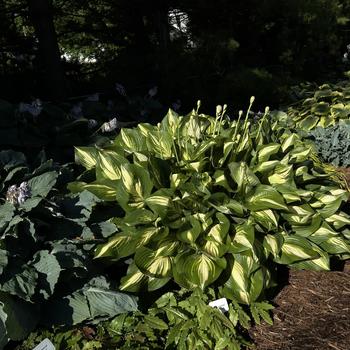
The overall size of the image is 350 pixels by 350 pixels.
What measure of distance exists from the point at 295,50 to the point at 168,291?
486cm

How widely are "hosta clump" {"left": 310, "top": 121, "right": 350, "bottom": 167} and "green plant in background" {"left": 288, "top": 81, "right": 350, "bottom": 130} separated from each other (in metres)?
0.35

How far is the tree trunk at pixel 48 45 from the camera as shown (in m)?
5.45

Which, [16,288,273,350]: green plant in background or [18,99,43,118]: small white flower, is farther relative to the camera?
[18,99,43,118]: small white flower

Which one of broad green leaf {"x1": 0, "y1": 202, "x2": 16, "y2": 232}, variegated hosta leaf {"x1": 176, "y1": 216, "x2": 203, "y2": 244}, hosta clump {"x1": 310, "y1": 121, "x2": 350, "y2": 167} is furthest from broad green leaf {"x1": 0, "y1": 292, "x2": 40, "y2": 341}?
hosta clump {"x1": 310, "y1": 121, "x2": 350, "y2": 167}

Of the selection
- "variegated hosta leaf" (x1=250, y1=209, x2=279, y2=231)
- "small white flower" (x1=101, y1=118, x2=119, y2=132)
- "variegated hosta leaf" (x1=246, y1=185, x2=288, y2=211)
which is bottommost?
"variegated hosta leaf" (x1=250, y1=209, x2=279, y2=231)

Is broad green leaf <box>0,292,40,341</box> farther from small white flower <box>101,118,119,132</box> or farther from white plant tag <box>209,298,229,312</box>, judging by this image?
small white flower <box>101,118,119,132</box>

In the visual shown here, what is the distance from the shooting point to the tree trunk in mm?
5454

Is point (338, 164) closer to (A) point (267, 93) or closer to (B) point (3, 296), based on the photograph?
(A) point (267, 93)

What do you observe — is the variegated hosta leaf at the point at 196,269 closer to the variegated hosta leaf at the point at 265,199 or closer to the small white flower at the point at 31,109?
the variegated hosta leaf at the point at 265,199

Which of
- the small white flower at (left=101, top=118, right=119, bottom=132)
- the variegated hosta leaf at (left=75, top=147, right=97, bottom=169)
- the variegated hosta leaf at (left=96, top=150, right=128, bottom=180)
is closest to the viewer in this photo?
the variegated hosta leaf at (left=96, top=150, right=128, bottom=180)

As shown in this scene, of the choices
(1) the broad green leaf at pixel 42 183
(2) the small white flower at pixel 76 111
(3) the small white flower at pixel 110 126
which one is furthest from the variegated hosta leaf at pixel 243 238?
(2) the small white flower at pixel 76 111

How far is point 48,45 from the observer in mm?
5578

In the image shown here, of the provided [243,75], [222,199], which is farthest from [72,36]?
[222,199]

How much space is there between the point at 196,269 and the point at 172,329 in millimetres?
335
